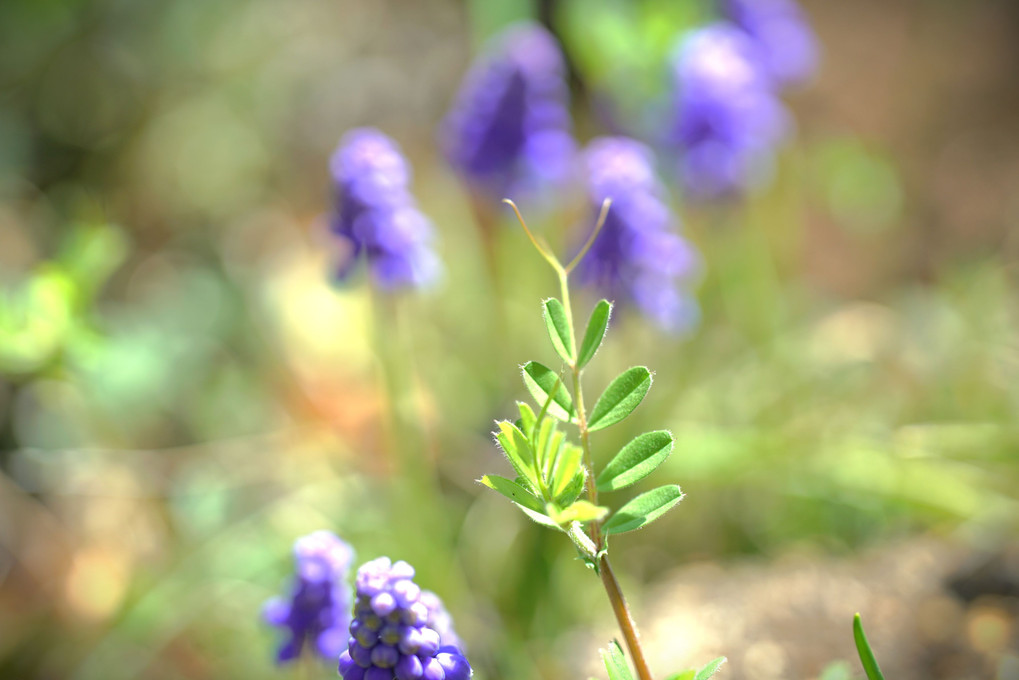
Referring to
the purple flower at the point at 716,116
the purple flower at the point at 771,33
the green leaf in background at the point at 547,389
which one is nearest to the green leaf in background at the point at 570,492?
the green leaf in background at the point at 547,389

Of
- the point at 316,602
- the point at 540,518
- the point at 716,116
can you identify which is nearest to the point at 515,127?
the point at 716,116

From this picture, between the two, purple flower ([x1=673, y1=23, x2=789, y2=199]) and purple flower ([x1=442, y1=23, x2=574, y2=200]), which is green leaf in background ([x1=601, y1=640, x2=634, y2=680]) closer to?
purple flower ([x1=442, y1=23, x2=574, y2=200])

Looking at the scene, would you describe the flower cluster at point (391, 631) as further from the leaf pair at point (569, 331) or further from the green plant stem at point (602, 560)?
the leaf pair at point (569, 331)

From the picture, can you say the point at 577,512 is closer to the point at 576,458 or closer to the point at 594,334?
the point at 576,458

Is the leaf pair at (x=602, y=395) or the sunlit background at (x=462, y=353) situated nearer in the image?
the leaf pair at (x=602, y=395)

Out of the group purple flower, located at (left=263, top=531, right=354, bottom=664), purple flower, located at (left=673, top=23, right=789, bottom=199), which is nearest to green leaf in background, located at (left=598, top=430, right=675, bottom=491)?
purple flower, located at (left=263, top=531, right=354, bottom=664)
